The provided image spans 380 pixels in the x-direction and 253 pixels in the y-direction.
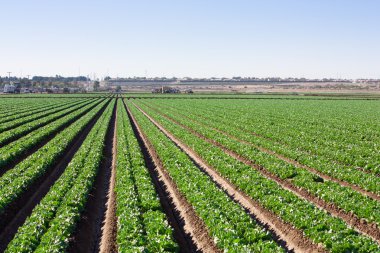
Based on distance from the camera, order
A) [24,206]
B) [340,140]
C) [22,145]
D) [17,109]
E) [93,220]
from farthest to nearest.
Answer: [17,109] → [340,140] → [22,145] → [24,206] → [93,220]

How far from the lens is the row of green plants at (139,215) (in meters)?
9.91

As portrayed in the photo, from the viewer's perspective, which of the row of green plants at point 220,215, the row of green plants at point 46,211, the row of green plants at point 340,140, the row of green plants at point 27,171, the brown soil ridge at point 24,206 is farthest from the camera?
the row of green plants at point 340,140

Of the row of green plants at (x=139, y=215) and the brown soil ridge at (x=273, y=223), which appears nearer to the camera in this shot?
the row of green plants at (x=139, y=215)

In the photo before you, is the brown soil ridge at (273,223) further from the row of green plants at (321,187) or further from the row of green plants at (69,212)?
the row of green plants at (69,212)

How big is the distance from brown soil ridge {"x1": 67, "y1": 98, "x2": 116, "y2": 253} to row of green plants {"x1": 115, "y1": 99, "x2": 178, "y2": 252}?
88cm

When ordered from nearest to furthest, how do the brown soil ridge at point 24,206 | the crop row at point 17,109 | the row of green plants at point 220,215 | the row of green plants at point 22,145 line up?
the row of green plants at point 220,215
the brown soil ridge at point 24,206
the row of green plants at point 22,145
the crop row at point 17,109

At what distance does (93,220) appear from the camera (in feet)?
44.2

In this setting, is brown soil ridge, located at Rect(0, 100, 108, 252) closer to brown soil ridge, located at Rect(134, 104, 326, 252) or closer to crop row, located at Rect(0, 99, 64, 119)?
brown soil ridge, located at Rect(134, 104, 326, 252)

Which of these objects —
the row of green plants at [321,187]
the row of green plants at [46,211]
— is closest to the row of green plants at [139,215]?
the row of green plants at [46,211]

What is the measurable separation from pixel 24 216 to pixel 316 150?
18358 millimetres

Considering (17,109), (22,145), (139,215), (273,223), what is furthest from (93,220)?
(17,109)

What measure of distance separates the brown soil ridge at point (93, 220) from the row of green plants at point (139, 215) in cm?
88

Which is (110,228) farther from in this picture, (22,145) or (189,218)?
(22,145)

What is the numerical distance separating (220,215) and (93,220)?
5.25 m
